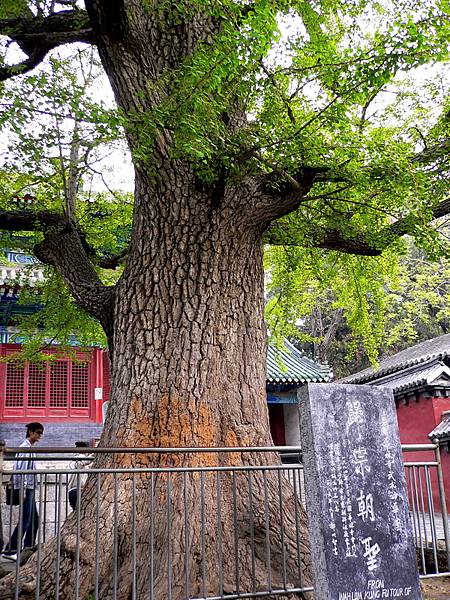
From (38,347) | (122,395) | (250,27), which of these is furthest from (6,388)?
(250,27)

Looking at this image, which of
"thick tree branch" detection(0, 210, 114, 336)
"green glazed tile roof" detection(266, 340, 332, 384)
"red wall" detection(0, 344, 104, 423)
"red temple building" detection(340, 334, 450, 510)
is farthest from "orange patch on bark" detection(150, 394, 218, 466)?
"red wall" detection(0, 344, 104, 423)

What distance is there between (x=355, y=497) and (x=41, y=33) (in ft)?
19.7

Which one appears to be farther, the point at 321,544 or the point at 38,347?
the point at 38,347

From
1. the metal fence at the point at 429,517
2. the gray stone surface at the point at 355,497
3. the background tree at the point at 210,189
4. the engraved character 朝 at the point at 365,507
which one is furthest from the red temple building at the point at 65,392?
the engraved character 朝 at the point at 365,507

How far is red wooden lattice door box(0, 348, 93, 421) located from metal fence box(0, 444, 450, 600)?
11.7 m

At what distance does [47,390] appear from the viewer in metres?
17.5

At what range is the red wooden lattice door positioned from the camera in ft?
56.0

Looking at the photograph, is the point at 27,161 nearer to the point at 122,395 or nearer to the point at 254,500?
the point at 122,395

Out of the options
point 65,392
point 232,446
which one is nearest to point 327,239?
point 232,446

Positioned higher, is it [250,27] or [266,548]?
[250,27]

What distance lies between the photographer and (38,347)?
10.4 meters

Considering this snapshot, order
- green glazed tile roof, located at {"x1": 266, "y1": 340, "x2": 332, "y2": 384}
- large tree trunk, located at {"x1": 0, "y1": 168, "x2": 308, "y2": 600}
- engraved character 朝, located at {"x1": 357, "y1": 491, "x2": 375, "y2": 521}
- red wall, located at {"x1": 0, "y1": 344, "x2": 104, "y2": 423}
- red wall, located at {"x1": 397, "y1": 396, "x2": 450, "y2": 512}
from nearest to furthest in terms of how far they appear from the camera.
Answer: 1. engraved character 朝, located at {"x1": 357, "y1": 491, "x2": 375, "y2": 521}
2. large tree trunk, located at {"x1": 0, "y1": 168, "x2": 308, "y2": 600}
3. red wall, located at {"x1": 397, "y1": 396, "x2": 450, "y2": 512}
4. red wall, located at {"x1": 0, "y1": 344, "x2": 104, "y2": 423}
5. green glazed tile roof, located at {"x1": 266, "y1": 340, "x2": 332, "y2": 384}

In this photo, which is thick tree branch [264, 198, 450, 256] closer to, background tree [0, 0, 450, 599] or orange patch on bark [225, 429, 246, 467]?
background tree [0, 0, 450, 599]

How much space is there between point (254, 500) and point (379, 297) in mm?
6020
